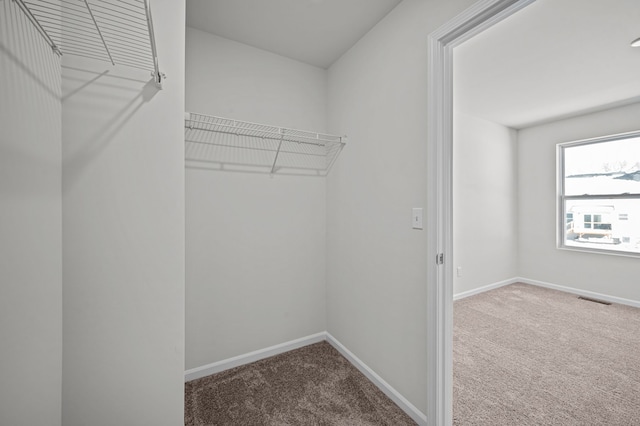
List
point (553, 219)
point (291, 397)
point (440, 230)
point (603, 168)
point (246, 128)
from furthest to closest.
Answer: point (553, 219) < point (603, 168) < point (246, 128) < point (291, 397) < point (440, 230)

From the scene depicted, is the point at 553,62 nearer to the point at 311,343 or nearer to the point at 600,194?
the point at 600,194

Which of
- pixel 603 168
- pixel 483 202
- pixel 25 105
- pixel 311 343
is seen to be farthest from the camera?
pixel 483 202

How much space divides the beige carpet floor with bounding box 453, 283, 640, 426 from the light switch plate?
1.15 metres

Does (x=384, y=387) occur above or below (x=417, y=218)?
below

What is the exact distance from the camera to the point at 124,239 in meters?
0.97

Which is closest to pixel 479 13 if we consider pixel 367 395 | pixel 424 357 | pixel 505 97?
pixel 424 357

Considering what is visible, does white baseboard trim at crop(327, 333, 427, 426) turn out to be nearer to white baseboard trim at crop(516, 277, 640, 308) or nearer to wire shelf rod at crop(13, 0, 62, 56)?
wire shelf rod at crop(13, 0, 62, 56)

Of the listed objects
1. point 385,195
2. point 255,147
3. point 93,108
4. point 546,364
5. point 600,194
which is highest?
point 255,147

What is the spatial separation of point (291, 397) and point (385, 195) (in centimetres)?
143

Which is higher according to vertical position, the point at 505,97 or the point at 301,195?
the point at 505,97

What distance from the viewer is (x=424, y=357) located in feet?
4.87

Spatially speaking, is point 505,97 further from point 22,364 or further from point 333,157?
point 22,364

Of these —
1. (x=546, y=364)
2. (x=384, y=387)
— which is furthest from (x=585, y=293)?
(x=384, y=387)

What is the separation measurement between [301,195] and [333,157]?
0.43 meters
